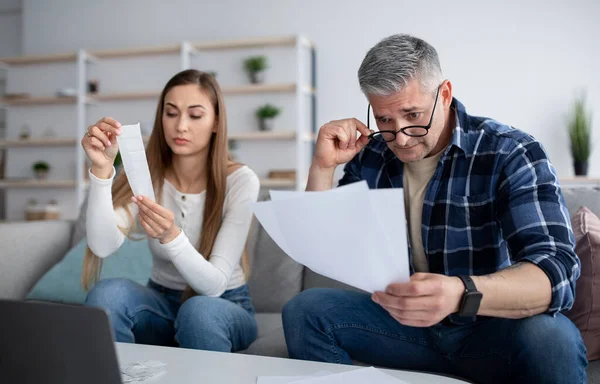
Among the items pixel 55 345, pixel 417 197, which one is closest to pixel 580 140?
pixel 417 197

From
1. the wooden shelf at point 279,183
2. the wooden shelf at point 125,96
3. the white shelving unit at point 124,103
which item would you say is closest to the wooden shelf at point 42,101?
the white shelving unit at point 124,103

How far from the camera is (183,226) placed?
67.0 inches

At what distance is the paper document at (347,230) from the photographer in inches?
31.1

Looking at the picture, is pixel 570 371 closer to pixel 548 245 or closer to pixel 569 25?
pixel 548 245

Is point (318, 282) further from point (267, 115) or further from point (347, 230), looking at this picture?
point (267, 115)

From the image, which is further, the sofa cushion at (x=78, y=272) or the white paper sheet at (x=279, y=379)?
the sofa cushion at (x=78, y=272)

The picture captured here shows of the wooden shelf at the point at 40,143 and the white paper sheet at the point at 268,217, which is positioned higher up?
the wooden shelf at the point at 40,143

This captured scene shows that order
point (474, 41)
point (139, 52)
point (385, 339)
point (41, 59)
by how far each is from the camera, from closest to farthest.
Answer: point (385, 339), point (474, 41), point (139, 52), point (41, 59)

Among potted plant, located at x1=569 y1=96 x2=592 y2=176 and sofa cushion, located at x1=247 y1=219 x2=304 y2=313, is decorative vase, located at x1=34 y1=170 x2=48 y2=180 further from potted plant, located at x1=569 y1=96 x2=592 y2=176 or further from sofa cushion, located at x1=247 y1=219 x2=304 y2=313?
potted plant, located at x1=569 y1=96 x2=592 y2=176

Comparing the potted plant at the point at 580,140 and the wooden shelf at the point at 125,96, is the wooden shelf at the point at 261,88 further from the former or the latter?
the potted plant at the point at 580,140

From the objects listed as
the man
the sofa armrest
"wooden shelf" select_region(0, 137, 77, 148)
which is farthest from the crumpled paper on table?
"wooden shelf" select_region(0, 137, 77, 148)

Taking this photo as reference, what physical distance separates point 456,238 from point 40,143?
4976 millimetres

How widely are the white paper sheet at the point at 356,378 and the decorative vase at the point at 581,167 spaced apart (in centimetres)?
385

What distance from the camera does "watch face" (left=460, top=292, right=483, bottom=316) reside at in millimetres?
921
